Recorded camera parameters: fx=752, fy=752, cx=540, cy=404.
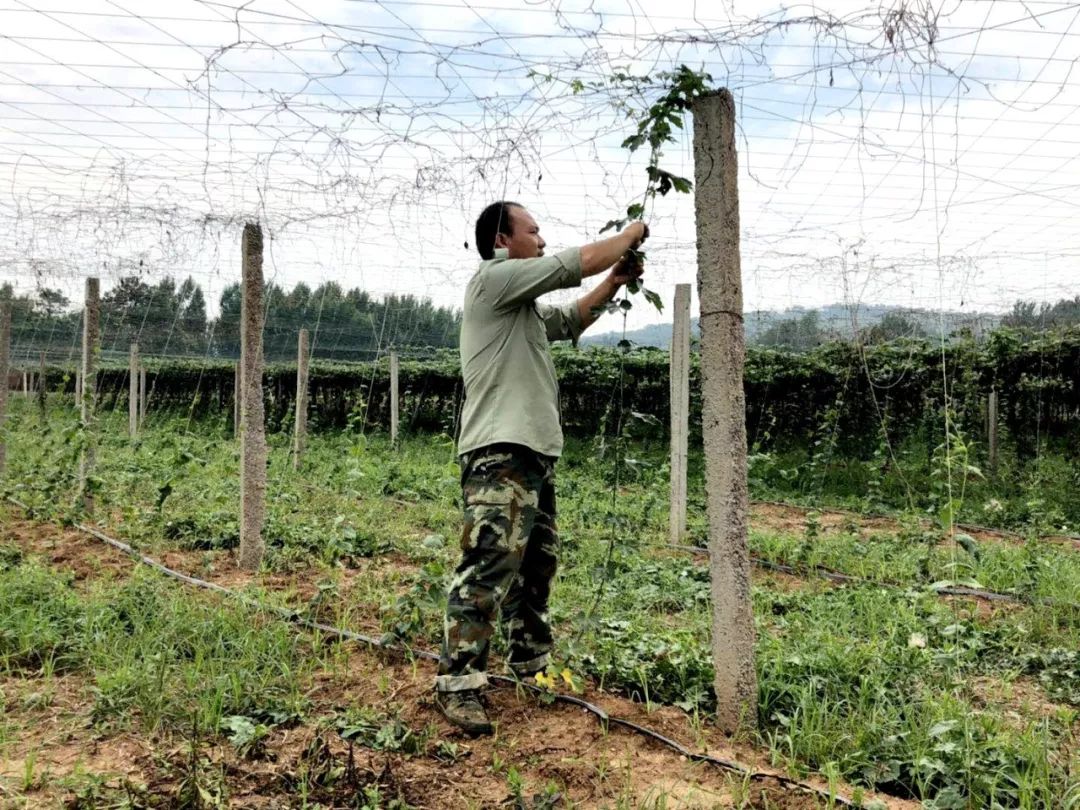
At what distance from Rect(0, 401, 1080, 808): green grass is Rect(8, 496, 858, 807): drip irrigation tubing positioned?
105 millimetres

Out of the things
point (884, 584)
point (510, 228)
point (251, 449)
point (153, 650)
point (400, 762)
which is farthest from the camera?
point (884, 584)

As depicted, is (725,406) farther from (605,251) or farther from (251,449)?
(251,449)

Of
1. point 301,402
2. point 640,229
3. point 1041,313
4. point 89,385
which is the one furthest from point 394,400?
point 1041,313

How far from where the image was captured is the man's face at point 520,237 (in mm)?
2760

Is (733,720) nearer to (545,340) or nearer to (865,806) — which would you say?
(865,806)

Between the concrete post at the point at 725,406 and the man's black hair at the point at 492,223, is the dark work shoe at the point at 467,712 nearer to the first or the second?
the concrete post at the point at 725,406

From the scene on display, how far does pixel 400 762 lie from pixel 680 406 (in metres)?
3.90

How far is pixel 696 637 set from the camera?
3.36 meters

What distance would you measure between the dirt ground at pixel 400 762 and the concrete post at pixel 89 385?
2667 millimetres

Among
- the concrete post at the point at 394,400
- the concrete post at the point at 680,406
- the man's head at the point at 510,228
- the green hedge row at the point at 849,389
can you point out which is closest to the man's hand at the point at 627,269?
the man's head at the point at 510,228

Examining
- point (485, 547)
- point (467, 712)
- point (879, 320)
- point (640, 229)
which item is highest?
point (879, 320)

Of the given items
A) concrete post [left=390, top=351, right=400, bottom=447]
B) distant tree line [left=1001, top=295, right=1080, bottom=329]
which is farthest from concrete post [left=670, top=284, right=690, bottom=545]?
distant tree line [left=1001, top=295, right=1080, bottom=329]

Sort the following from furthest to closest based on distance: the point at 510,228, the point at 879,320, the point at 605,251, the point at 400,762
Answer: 1. the point at 879,320
2. the point at 510,228
3. the point at 605,251
4. the point at 400,762

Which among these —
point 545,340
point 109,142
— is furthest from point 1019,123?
point 109,142
